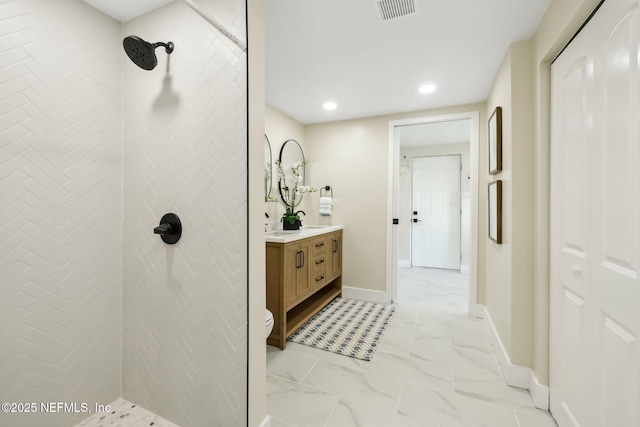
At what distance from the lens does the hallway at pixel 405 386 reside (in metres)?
1.46

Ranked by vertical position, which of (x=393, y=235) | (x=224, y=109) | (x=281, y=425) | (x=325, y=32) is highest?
(x=325, y=32)

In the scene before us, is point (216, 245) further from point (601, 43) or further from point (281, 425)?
point (601, 43)

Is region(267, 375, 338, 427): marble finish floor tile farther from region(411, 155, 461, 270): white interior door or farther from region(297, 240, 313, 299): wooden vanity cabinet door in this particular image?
region(411, 155, 461, 270): white interior door

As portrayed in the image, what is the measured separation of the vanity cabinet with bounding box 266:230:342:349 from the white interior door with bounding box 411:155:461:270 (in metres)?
2.58

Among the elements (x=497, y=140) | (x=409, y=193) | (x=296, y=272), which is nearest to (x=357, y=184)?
(x=296, y=272)

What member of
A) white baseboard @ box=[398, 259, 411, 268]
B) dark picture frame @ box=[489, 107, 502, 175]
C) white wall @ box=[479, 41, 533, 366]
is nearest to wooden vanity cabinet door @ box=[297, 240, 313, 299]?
white wall @ box=[479, 41, 533, 366]

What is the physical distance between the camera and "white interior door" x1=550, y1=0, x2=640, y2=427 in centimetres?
90

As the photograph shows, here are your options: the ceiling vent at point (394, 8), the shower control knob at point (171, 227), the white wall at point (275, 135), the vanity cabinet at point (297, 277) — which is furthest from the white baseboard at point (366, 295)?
the ceiling vent at point (394, 8)

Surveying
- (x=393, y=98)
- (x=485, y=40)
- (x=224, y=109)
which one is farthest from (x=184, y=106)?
(x=393, y=98)

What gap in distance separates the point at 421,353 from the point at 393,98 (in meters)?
2.34

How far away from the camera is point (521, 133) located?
1.67m

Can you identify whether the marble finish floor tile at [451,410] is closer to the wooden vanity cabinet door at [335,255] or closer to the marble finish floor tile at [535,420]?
→ the marble finish floor tile at [535,420]

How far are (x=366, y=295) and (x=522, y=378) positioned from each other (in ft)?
5.76

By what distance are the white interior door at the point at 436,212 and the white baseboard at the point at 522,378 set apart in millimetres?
3042
